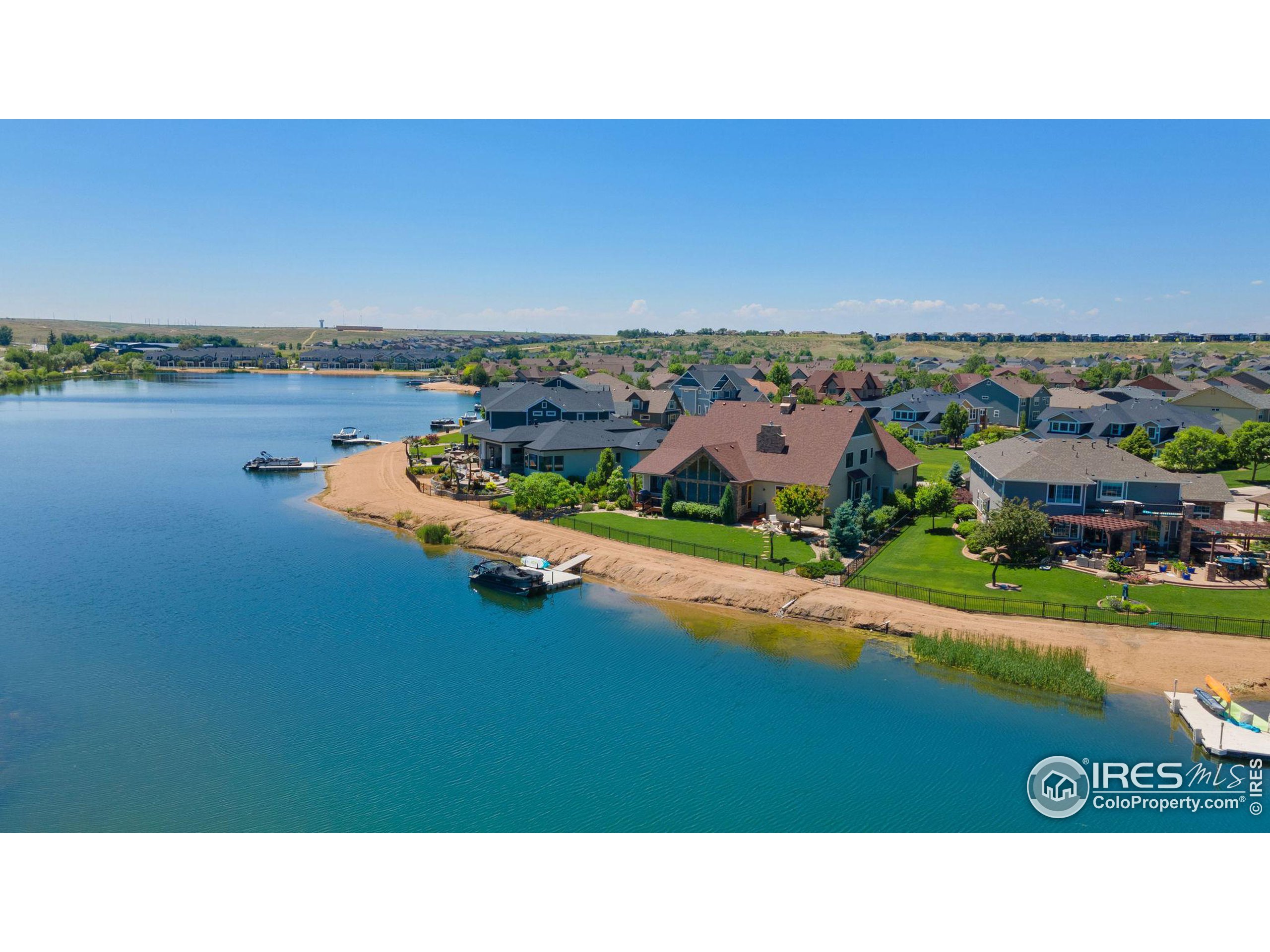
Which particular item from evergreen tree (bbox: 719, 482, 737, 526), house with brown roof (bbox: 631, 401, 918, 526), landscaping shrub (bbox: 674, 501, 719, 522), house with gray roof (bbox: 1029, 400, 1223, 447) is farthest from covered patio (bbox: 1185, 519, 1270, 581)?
house with gray roof (bbox: 1029, 400, 1223, 447)

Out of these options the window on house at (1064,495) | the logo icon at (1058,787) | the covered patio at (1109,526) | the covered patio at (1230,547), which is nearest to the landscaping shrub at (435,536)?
the covered patio at (1109,526)

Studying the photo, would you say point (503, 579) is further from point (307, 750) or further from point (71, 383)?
point (71, 383)

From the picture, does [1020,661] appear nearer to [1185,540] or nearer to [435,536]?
[1185,540]

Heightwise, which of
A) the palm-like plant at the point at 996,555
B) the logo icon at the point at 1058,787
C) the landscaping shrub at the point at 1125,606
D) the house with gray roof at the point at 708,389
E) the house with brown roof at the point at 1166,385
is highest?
the house with brown roof at the point at 1166,385

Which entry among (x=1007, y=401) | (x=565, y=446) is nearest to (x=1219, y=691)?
(x=565, y=446)

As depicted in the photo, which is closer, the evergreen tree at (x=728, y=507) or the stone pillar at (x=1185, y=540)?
the stone pillar at (x=1185, y=540)

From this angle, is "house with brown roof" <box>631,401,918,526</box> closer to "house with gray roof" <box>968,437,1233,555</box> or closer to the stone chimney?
the stone chimney

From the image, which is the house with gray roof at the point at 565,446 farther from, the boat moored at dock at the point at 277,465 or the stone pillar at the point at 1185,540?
the stone pillar at the point at 1185,540
